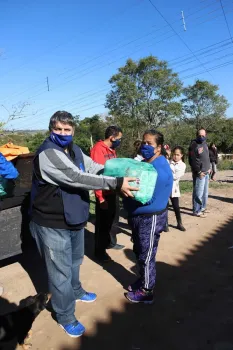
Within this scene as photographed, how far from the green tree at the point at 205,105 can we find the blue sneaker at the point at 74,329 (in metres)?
36.1

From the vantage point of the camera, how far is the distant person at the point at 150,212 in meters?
2.85

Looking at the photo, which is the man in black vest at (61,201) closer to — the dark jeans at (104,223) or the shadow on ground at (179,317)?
the shadow on ground at (179,317)

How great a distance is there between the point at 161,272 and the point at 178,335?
4.02 ft

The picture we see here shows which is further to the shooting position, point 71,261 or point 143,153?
point 143,153

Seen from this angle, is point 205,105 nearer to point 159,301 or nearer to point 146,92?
point 146,92

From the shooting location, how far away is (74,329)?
267 cm

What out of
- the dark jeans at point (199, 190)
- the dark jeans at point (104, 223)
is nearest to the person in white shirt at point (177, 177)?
the dark jeans at point (199, 190)

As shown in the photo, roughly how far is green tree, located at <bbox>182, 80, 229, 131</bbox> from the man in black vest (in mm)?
36024

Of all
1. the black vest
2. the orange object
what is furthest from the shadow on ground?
the orange object

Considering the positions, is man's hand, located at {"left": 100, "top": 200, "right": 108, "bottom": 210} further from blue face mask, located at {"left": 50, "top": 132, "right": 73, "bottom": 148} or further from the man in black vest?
blue face mask, located at {"left": 50, "top": 132, "right": 73, "bottom": 148}

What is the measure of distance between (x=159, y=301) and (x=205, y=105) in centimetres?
3781

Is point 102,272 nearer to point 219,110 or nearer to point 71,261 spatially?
point 71,261

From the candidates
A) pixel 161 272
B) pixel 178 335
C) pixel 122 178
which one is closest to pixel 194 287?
pixel 161 272

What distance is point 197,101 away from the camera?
38.0m
